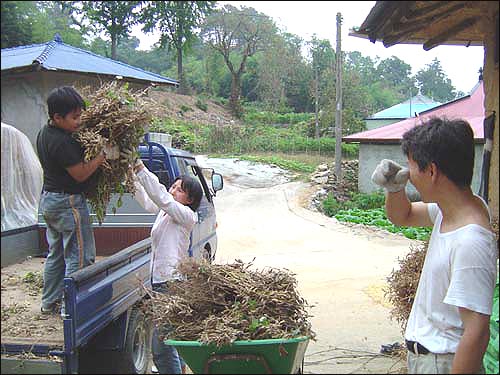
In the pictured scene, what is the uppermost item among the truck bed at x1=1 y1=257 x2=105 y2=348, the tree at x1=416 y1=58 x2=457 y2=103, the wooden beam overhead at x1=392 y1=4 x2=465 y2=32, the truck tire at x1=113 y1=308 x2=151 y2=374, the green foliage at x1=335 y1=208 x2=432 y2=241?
the tree at x1=416 y1=58 x2=457 y2=103

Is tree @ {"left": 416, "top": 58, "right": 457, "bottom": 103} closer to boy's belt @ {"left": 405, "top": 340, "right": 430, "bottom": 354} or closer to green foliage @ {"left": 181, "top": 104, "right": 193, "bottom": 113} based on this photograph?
green foliage @ {"left": 181, "top": 104, "right": 193, "bottom": 113}

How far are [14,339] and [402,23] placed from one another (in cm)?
293

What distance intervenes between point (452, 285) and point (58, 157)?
8.04ft

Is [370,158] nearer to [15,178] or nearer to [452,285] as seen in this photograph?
[452,285]

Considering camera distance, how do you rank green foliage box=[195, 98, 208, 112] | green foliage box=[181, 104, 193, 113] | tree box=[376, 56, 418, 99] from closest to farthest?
green foliage box=[181, 104, 193, 113] < green foliage box=[195, 98, 208, 112] < tree box=[376, 56, 418, 99]

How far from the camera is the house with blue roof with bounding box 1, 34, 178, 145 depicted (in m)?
2.15

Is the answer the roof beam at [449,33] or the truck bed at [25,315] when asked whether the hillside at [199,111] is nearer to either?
the truck bed at [25,315]

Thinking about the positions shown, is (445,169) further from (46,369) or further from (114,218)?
(114,218)

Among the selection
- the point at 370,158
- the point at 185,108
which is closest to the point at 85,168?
the point at 370,158

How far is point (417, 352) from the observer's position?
2.17m

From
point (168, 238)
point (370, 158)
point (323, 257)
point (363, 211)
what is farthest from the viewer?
point (370, 158)

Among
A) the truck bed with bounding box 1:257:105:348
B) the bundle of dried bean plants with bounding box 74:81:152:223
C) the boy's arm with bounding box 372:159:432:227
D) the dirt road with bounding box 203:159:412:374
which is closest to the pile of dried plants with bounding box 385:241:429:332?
the dirt road with bounding box 203:159:412:374

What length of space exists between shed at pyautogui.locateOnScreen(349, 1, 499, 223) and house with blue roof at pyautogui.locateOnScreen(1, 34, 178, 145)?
5.41 ft

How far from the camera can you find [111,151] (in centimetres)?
321
